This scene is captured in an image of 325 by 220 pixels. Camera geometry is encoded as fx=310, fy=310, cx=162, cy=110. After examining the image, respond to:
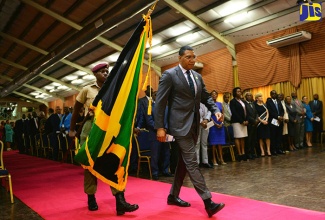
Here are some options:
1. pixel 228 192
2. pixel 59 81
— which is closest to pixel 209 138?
pixel 228 192

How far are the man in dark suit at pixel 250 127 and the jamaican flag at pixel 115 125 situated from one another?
394 centimetres

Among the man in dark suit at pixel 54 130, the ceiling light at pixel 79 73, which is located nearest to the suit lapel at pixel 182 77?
the man in dark suit at pixel 54 130

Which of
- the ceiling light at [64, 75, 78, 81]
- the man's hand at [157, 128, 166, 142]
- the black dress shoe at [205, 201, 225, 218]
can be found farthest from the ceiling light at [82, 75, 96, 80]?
the black dress shoe at [205, 201, 225, 218]

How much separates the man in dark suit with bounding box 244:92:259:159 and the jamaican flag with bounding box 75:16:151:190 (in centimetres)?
394

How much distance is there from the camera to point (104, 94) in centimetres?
279

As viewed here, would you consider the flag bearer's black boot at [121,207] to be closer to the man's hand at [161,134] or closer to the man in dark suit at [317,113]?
the man's hand at [161,134]

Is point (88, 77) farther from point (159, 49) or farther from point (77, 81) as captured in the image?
point (159, 49)

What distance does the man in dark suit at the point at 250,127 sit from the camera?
20.5ft

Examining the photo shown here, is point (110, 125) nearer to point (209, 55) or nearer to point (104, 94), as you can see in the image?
point (104, 94)

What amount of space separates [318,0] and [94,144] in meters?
7.83

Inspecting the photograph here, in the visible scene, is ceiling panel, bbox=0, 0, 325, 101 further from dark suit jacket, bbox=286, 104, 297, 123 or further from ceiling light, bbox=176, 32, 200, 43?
dark suit jacket, bbox=286, 104, 297, 123

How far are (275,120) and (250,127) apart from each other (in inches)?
29.8

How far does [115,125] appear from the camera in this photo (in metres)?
2.74

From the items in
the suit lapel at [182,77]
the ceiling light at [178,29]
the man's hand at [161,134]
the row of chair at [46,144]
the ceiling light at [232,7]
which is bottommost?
the row of chair at [46,144]
